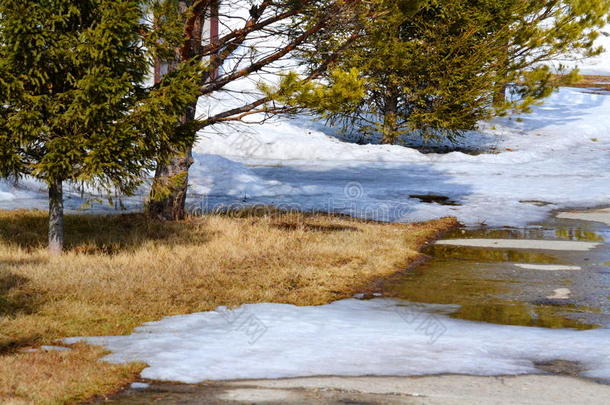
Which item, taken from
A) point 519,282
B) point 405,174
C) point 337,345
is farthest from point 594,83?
point 337,345

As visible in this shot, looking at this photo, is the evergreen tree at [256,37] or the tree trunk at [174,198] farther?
the tree trunk at [174,198]

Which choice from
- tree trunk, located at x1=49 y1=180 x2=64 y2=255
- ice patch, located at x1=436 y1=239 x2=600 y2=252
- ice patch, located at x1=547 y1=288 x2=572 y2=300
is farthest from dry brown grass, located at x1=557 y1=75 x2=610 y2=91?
tree trunk, located at x1=49 y1=180 x2=64 y2=255

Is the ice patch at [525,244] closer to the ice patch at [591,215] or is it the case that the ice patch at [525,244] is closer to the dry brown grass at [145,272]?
the dry brown grass at [145,272]

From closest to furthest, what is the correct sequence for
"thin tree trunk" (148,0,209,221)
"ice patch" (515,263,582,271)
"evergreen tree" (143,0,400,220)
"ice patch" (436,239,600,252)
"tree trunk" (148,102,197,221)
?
1. "ice patch" (515,263,582,271)
2. "evergreen tree" (143,0,400,220)
3. "thin tree trunk" (148,0,209,221)
4. "ice patch" (436,239,600,252)
5. "tree trunk" (148,102,197,221)

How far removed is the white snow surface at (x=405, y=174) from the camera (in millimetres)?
16750

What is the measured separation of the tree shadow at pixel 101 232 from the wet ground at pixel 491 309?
365cm

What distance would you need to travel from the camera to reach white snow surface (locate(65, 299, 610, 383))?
613cm

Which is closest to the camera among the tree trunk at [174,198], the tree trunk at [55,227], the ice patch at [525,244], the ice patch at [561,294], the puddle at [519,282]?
the puddle at [519,282]

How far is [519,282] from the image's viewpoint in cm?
983

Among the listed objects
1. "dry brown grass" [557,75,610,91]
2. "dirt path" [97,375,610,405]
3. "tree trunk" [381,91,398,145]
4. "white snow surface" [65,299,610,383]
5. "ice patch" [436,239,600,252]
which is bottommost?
"dirt path" [97,375,610,405]

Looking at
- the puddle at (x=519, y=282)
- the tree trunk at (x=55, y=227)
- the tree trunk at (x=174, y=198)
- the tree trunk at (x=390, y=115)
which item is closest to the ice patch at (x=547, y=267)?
the puddle at (x=519, y=282)

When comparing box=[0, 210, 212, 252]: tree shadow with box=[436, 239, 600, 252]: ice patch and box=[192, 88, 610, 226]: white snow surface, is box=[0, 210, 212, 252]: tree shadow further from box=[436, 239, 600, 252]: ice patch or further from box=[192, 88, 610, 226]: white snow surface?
box=[436, 239, 600, 252]: ice patch

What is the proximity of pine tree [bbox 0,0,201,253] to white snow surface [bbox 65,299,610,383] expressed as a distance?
265 cm

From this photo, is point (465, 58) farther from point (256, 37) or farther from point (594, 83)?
point (594, 83)
